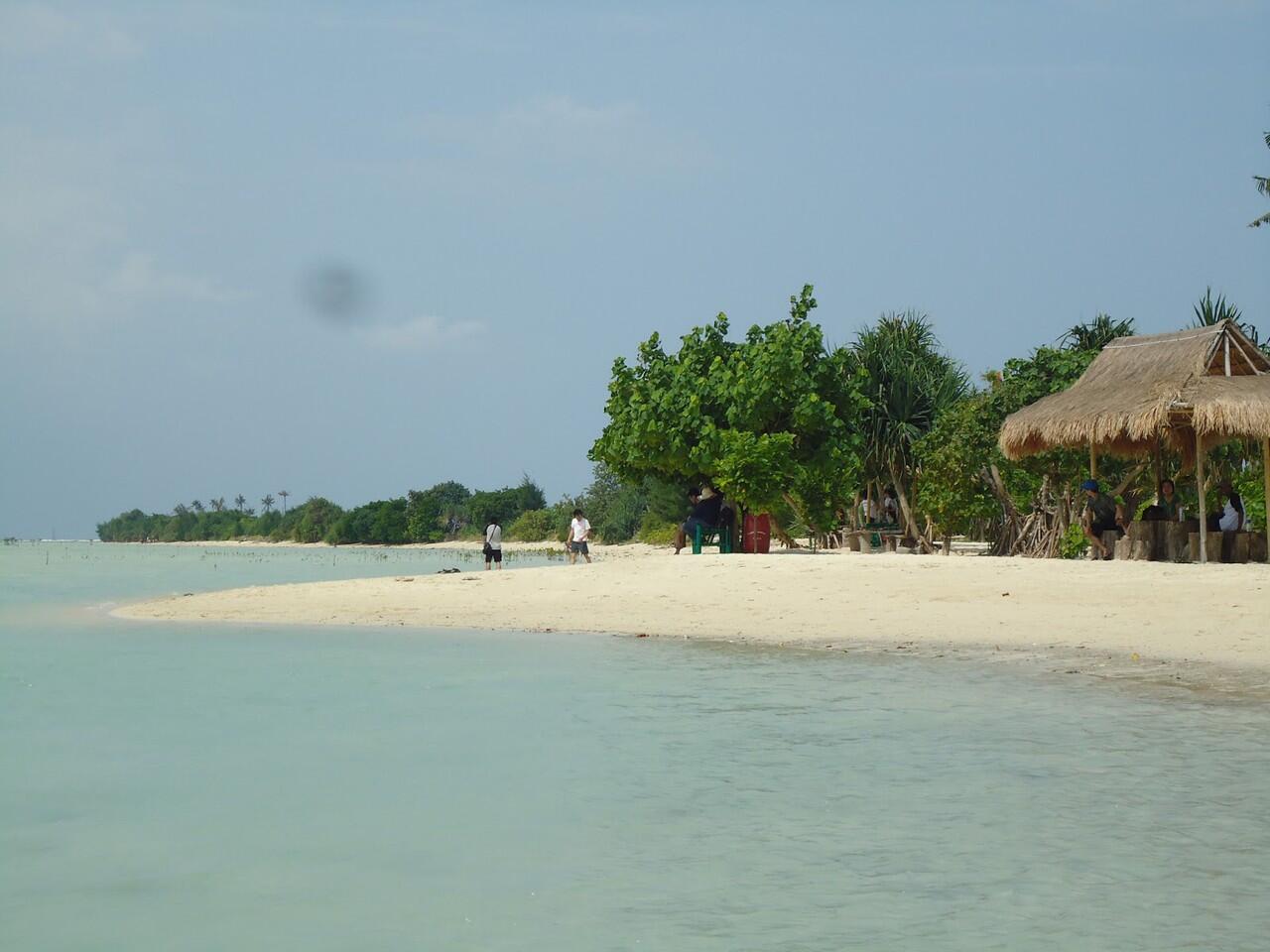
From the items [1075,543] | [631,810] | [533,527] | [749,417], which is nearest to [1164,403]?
[1075,543]

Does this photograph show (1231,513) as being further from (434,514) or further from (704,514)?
(434,514)

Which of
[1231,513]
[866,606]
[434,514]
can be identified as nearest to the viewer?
[866,606]

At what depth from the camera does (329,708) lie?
10.3 meters

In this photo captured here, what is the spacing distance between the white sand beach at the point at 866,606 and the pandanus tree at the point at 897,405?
8785 mm

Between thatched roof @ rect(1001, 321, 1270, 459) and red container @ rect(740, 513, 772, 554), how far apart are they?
550 cm

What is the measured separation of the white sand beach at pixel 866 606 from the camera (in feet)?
41.5

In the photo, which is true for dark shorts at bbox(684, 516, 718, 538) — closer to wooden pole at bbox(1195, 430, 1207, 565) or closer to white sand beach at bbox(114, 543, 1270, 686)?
Result: white sand beach at bbox(114, 543, 1270, 686)

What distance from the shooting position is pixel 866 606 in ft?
50.6

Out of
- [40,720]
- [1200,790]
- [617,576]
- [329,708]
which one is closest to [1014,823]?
[1200,790]

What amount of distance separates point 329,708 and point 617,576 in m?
8.98

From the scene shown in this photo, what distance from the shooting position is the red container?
80.9 feet

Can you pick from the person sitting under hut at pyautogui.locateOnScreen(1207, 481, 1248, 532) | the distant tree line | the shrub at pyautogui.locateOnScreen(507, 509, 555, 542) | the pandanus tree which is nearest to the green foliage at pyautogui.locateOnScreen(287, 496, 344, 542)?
the distant tree line

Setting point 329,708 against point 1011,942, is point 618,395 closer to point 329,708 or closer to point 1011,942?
point 329,708

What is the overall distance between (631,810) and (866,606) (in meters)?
8.91
